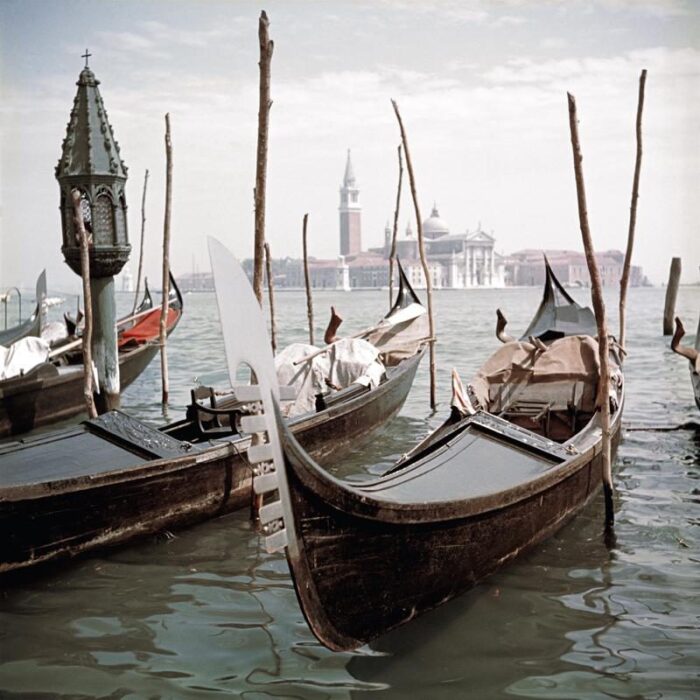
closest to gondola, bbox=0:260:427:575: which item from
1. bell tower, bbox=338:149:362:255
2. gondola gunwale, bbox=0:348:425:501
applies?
gondola gunwale, bbox=0:348:425:501

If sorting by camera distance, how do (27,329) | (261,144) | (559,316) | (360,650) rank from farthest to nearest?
(27,329)
(559,316)
(261,144)
(360,650)

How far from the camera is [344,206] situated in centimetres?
8944

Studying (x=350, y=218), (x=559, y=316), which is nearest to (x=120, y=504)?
(x=559, y=316)

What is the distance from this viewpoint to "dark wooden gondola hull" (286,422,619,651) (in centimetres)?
214

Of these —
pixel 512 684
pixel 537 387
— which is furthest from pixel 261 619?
pixel 537 387

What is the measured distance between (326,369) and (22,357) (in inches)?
88.1

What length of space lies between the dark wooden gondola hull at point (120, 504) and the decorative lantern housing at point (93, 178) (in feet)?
6.33

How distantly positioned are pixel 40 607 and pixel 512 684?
5.11ft

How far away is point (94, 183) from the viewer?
5.13m

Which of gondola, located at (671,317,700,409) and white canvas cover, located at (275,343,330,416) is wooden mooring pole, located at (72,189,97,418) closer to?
white canvas cover, located at (275,343,330,416)

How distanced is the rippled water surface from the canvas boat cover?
138 cm

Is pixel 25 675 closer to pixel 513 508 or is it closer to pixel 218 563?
pixel 218 563

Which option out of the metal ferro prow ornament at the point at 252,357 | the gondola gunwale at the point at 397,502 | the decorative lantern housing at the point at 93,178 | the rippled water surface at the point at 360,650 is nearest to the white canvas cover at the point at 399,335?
the decorative lantern housing at the point at 93,178

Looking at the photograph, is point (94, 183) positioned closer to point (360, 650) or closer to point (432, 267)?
point (360, 650)
